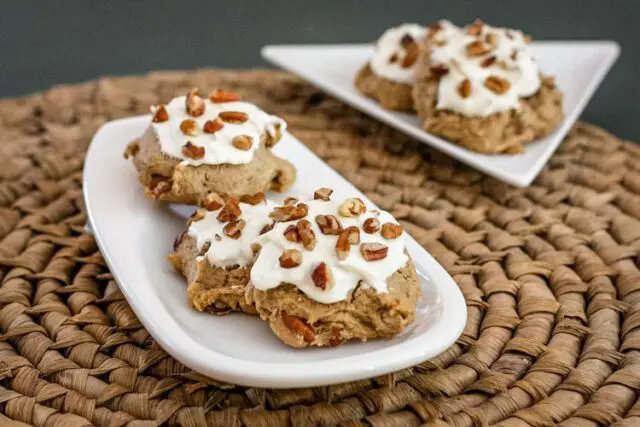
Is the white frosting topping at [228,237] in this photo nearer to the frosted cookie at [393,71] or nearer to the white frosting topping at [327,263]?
the white frosting topping at [327,263]

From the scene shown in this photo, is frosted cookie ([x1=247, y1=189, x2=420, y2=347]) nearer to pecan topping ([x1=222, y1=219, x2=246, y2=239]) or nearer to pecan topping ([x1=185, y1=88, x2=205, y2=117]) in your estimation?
pecan topping ([x1=222, y1=219, x2=246, y2=239])

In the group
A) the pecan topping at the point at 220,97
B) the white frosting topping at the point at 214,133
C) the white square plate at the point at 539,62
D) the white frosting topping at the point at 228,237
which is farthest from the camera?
the white square plate at the point at 539,62

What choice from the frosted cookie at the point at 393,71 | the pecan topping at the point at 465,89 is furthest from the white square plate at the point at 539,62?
the pecan topping at the point at 465,89

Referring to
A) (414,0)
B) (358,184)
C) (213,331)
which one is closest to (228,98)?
(358,184)

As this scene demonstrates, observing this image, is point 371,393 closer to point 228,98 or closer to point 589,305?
point 589,305

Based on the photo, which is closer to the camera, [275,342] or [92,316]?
[275,342]
